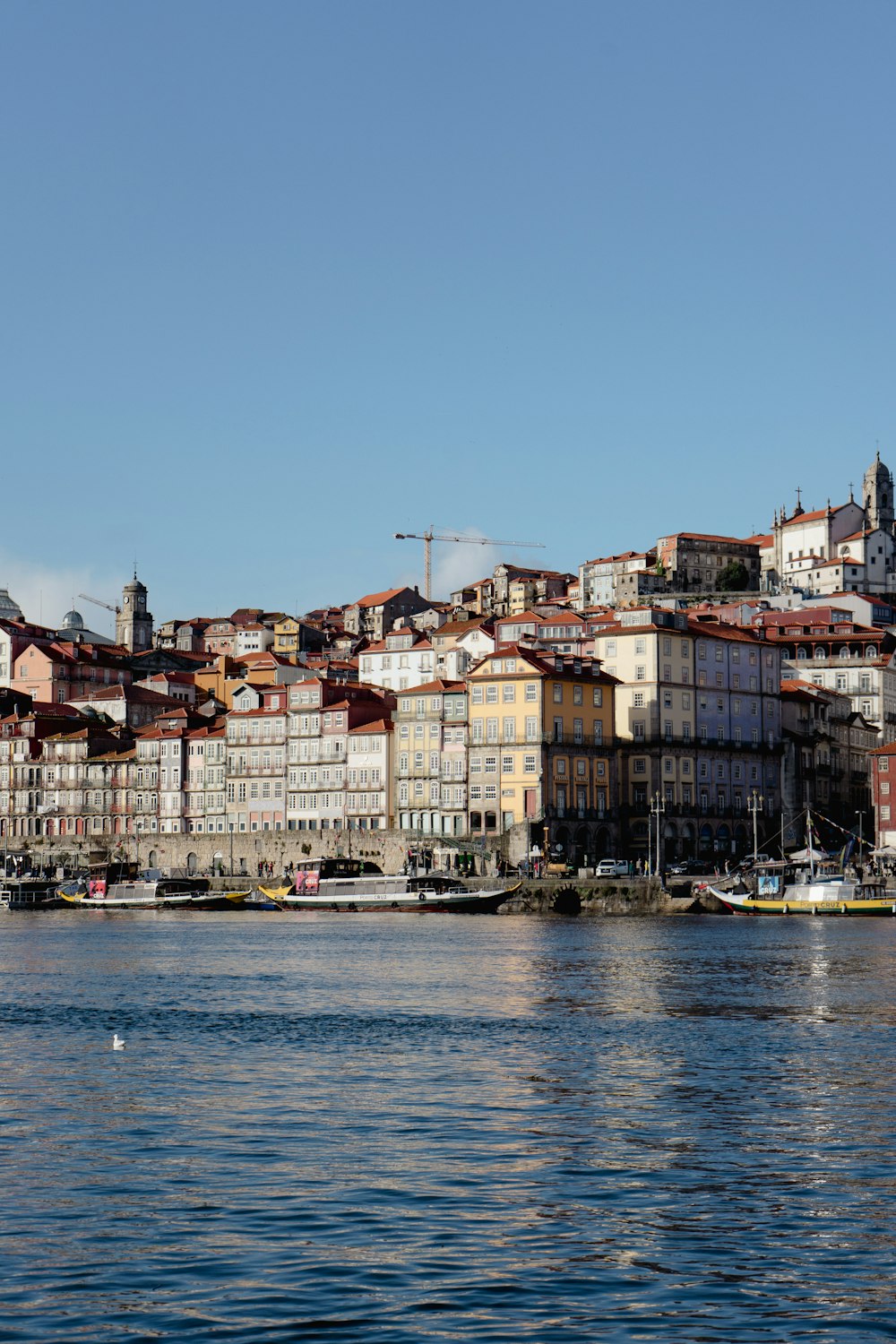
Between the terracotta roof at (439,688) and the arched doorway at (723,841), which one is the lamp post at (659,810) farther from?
the terracotta roof at (439,688)

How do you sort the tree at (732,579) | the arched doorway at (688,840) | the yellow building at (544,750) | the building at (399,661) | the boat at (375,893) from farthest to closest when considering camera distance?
1. the tree at (732,579)
2. the building at (399,661)
3. the arched doorway at (688,840)
4. the yellow building at (544,750)
5. the boat at (375,893)

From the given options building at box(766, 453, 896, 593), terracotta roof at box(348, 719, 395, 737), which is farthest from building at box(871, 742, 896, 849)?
building at box(766, 453, 896, 593)

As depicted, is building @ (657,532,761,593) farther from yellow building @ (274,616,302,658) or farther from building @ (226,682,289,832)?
building @ (226,682,289,832)

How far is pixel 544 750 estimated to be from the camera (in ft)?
391

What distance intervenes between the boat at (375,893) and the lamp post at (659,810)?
993cm

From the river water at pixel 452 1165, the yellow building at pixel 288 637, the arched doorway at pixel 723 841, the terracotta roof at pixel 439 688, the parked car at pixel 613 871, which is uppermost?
the yellow building at pixel 288 637

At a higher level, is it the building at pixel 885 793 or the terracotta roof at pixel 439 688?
the terracotta roof at pixel 439 688

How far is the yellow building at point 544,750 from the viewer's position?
119 meters

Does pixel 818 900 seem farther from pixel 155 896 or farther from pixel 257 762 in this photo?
pixel 257 762

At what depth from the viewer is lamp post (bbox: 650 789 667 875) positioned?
4355 inches

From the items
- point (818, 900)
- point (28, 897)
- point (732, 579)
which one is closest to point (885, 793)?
point (818, 900)

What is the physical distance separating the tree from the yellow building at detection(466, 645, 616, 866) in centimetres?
7237

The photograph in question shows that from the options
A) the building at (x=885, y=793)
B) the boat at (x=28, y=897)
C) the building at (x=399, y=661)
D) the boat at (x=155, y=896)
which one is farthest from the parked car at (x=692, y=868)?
the boat at (x=28, y=897)

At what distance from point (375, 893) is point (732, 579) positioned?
90531 mm
